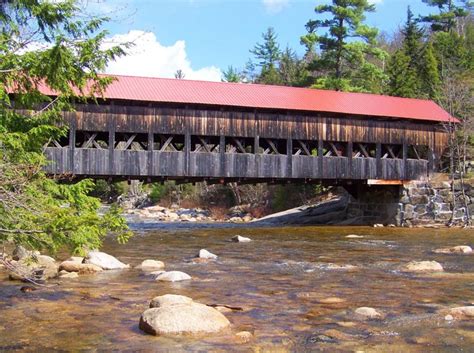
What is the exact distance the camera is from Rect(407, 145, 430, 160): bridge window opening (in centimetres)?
2389

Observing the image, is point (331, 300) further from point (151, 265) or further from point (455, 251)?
point (455, 251)

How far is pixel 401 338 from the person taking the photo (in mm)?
4973

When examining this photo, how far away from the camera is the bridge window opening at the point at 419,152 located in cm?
2389

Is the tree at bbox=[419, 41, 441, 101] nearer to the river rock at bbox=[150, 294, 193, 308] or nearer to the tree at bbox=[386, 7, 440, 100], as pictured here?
the tree at bbox=[386, 7, 440, 100]

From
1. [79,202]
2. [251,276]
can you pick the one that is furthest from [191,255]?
[79,202]

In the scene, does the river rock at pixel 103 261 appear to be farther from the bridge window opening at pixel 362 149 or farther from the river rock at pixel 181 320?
the bridge window opening at pixel 362 149

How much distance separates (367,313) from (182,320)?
206 centimetres

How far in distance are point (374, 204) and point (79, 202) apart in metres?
19.8

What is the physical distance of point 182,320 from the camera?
16.9 feet

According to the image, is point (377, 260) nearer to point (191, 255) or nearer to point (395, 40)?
point (191, 255)

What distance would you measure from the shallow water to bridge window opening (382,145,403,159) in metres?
11.4

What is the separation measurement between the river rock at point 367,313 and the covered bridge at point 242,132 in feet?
42.6

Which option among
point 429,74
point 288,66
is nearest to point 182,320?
point 429,74

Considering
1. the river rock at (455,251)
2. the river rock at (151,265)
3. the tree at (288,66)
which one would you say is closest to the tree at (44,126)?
the river rock at (151,265)
